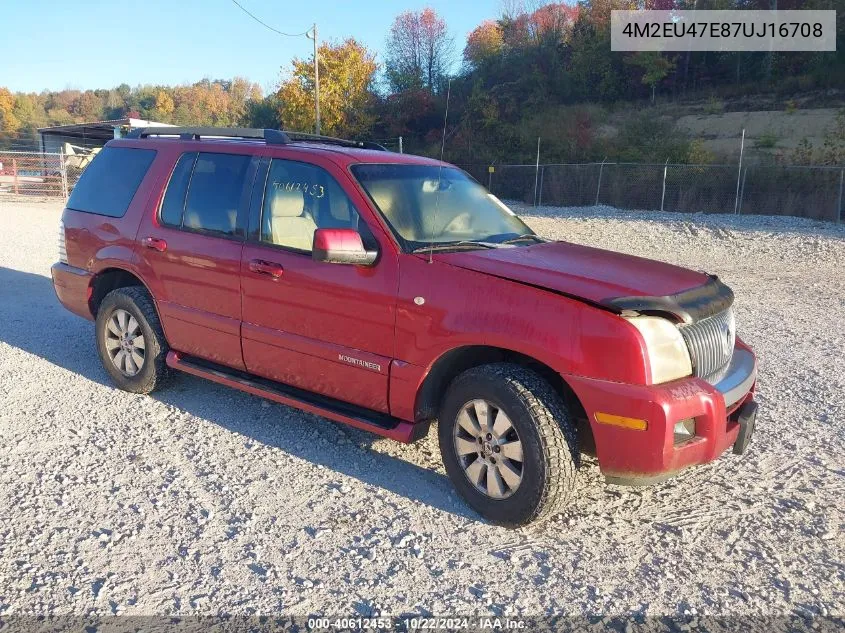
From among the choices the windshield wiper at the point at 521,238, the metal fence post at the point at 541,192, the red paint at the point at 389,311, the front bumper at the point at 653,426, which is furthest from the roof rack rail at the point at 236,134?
the metal fence post at the point at 541,192

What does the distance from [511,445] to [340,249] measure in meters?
1.39

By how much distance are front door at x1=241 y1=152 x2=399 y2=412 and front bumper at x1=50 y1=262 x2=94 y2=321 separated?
1.95 m

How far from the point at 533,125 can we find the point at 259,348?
3701 centimetres

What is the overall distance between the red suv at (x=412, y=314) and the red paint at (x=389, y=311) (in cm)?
1

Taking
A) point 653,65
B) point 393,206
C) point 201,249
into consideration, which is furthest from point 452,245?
point 653,65

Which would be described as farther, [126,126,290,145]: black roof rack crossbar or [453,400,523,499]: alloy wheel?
[126,126,290,145]: black roof rack crossbar

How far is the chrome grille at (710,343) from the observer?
3514 mm

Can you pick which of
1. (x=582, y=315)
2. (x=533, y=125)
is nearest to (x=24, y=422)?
(x=582, y=315)

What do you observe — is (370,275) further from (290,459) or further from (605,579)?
(605,579)

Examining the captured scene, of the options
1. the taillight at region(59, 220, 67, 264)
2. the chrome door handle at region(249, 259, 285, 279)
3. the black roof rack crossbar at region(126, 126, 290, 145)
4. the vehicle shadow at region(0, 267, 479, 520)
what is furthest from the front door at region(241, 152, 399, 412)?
the taillight at region(59, 220, 67, 264)

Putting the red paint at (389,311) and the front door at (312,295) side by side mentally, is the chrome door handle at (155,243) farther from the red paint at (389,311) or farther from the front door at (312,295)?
the front door at (312,295)

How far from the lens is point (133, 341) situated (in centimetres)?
542

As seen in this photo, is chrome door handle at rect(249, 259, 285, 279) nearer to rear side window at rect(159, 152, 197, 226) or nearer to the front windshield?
the front windshield

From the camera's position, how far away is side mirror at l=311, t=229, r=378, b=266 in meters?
3.85
